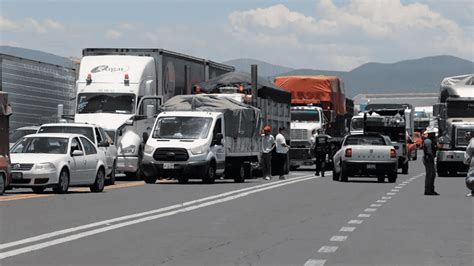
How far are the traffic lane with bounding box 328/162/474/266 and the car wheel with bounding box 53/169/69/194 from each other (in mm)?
7081

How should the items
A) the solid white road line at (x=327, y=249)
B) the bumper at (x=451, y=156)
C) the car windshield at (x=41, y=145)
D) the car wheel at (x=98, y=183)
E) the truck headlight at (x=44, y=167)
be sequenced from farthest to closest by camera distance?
the bumper at (x=451, y=156) → the car wheel at (x=98, y=183) → the car windshield at (x=41, y=145) → the truck headlight at (x=44, y=167) → the solid white road line at (x=327, y=249)

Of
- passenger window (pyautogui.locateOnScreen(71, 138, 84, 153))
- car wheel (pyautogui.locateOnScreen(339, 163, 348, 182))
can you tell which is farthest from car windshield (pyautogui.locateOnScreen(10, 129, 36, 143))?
car wheel (pyautogui.locateOnScreen(339, 163, 348, 182))

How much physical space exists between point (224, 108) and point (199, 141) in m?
3.17

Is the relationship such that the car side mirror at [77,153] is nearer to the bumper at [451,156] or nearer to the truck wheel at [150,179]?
the truck wheel at [150,179]

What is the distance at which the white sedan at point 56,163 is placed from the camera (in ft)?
85.4

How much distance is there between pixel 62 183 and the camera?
2659 cm

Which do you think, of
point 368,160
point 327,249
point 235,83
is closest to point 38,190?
point 368,160

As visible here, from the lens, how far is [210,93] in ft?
133

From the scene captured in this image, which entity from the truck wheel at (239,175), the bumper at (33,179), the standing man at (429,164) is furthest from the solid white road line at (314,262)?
the truck wheel at (239,175)

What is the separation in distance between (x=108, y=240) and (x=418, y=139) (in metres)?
86.1

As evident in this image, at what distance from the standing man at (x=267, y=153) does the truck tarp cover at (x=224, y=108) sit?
0.67m

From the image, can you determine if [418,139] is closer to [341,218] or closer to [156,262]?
[341,218]

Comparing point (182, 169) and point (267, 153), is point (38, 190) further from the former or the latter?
point (267, 153)

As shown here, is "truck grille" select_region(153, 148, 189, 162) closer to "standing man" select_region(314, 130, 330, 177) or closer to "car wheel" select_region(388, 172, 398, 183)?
"car wheel" select_region(388, 172, 398, 183)
